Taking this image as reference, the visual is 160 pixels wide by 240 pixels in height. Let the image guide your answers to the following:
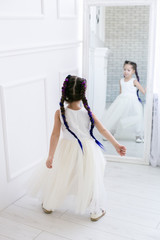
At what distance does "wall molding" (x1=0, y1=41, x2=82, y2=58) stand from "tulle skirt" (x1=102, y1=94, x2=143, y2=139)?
2.16ft

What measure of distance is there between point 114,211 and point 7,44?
1.38 m

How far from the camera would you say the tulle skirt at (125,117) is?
2904 millimetres

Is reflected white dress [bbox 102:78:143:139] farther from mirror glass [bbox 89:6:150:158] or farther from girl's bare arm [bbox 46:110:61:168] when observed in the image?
girl's bare arm [bbox 46:110:61:168]

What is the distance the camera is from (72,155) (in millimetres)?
2094

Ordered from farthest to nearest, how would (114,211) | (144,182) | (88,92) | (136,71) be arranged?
(88,92) → (136,71) → (144,182) → (114,211)

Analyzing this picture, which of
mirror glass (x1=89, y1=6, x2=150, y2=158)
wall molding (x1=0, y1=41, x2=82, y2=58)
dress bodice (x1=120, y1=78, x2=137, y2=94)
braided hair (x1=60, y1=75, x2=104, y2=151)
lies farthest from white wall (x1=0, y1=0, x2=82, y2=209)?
dress bodice (x1=120, y1=78, x2=137, y2=94)

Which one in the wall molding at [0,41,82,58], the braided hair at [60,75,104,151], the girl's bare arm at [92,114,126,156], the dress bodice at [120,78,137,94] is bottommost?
the girl's bare arm at [92,114,126,156]

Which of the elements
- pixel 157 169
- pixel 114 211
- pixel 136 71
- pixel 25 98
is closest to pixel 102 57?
pixel 136 71

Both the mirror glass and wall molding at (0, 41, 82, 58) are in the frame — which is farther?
the mirror glass

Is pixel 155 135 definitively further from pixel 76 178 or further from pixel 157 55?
pixel 76 178

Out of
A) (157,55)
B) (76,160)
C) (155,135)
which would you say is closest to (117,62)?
(157,55)

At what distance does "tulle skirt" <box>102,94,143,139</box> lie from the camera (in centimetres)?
290

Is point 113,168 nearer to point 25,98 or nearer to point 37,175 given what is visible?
point 37,175

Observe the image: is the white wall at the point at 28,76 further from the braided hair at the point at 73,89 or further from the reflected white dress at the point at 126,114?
the reflected white dress at the point at 126,114
